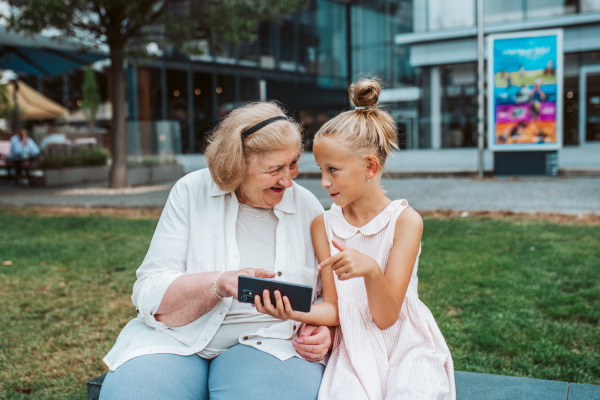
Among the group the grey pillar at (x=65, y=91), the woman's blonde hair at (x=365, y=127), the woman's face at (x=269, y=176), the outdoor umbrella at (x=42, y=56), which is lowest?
the woman's face at (x=269, y=176)

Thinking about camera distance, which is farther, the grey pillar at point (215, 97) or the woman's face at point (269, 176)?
the grey pillar at point (215, 97)

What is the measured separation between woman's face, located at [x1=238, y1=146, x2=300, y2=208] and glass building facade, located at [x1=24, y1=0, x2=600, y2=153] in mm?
19797

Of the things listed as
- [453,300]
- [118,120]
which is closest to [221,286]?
[453,300]

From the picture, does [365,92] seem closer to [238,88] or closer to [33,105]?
[33,105]

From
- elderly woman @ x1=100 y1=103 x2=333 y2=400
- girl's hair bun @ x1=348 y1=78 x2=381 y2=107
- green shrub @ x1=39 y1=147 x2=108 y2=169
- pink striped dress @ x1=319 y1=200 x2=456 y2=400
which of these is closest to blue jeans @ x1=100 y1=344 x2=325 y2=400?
elderly woman @ x1=100 y1=103 x2=333 y2=400

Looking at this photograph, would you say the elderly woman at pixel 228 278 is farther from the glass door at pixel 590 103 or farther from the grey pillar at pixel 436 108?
the grey pillar at pixel 436 108

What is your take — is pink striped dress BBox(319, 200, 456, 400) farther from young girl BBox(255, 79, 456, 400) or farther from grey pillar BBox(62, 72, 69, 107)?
grey pillar BBox(62, 72, 69, 107)

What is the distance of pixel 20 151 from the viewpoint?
15625 millimetres

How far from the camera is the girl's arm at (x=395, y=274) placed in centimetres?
176

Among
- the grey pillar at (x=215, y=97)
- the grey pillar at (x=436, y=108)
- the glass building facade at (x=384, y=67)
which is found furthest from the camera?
the grey pillar at (x=215, y=97)

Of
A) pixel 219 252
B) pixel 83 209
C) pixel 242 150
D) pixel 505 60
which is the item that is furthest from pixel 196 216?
pixel 505 60

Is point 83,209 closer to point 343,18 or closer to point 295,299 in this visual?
point 295,299

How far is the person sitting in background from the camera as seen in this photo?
50.2ft

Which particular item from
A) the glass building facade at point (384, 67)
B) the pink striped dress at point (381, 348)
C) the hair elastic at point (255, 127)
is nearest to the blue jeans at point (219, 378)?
the pink striped dress at point (381, 348)
